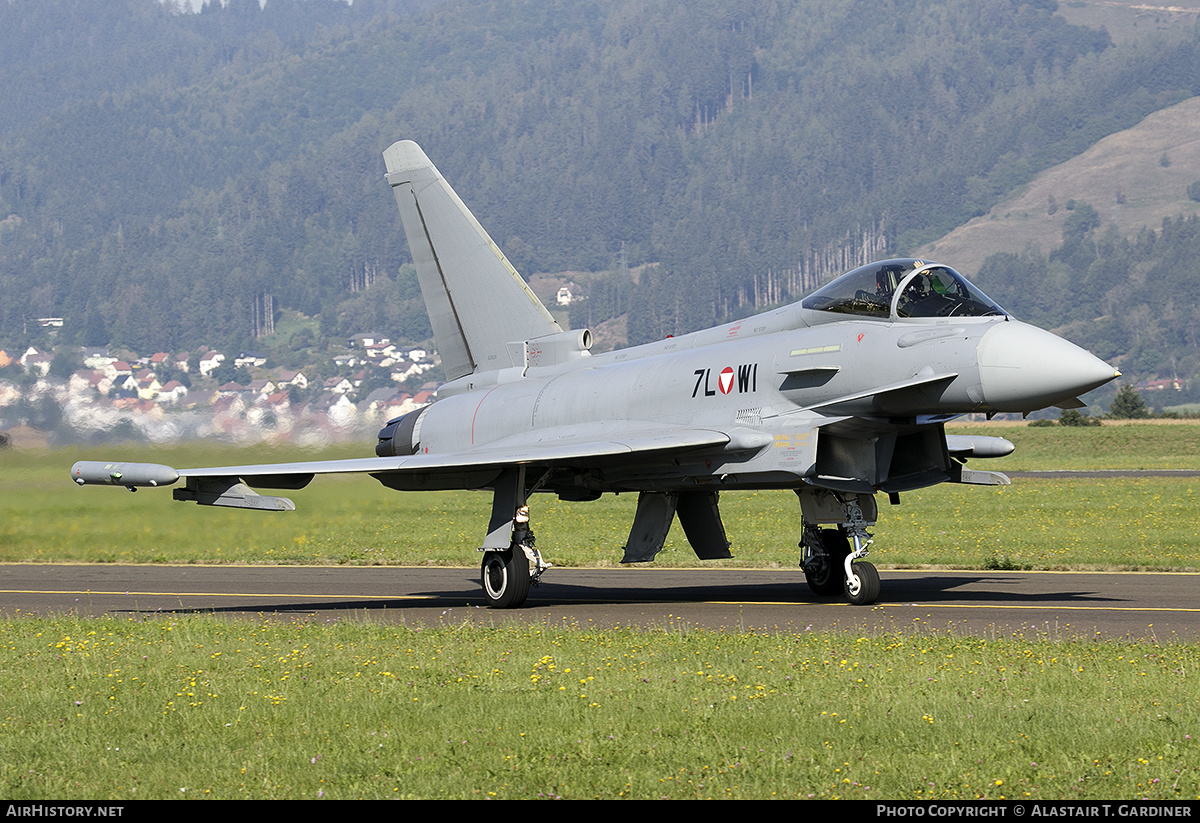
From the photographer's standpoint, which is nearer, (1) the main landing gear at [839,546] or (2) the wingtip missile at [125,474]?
(2) the wingtip missile at [125,474]

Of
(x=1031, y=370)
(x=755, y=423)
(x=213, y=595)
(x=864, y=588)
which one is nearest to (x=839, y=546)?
(x=864, y=588)

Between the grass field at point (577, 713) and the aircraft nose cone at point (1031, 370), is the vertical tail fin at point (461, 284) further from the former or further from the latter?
the aircraft nose cone at point (1031, 370)

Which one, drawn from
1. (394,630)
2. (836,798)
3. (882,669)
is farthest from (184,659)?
(836,798)

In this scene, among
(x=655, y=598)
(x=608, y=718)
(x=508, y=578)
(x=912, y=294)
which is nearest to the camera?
(x=608, y=718)

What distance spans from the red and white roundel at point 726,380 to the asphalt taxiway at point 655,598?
275 centimetres

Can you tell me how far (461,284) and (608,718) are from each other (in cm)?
1407

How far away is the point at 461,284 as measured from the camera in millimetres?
22422

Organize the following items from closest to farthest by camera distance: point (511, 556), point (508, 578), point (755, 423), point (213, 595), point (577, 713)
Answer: point (577, 713) → point (755, 423) → point (508, 578) → point (511, 556) → point (213, 595)

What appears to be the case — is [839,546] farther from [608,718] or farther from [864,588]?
[608,718]

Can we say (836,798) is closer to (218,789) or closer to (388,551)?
(218,789)

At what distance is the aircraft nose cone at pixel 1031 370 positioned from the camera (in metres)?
14.4

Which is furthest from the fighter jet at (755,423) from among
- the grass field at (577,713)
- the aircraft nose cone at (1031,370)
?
the grass field at (577,713)

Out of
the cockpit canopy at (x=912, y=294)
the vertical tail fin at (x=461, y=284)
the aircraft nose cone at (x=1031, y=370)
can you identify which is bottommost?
the aircraft nose cone at (x=1031, y=370)

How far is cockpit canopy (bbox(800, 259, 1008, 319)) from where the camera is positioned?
1563cm
